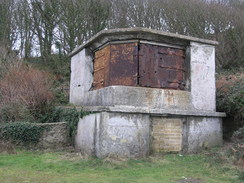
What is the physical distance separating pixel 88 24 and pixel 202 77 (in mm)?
11171

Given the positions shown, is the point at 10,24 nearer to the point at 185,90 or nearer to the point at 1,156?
the point at 1,156

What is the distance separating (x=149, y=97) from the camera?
29.9 feet

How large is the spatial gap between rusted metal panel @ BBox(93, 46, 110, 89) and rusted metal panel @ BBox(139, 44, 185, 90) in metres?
1.11

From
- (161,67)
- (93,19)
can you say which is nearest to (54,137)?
(161,67)

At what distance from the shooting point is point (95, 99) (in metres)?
9.89

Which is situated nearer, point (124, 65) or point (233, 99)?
point (124, 65)

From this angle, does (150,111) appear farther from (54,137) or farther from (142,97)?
(54,137)

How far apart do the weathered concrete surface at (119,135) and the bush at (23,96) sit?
4078mm

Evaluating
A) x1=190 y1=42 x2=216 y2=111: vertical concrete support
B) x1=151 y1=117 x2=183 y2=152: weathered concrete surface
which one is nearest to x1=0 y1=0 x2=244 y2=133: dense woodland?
x1=190 y1=42 x2=216 y2=111: vertical concrete support

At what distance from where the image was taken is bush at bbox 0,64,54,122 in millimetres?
11531

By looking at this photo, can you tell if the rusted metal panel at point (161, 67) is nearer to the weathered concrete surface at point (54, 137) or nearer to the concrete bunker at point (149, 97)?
the concrete bunker at point (149, 97)

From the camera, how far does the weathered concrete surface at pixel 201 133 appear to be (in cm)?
945

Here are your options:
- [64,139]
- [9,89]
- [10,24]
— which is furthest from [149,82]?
[10,24]

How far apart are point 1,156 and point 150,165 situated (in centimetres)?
452
